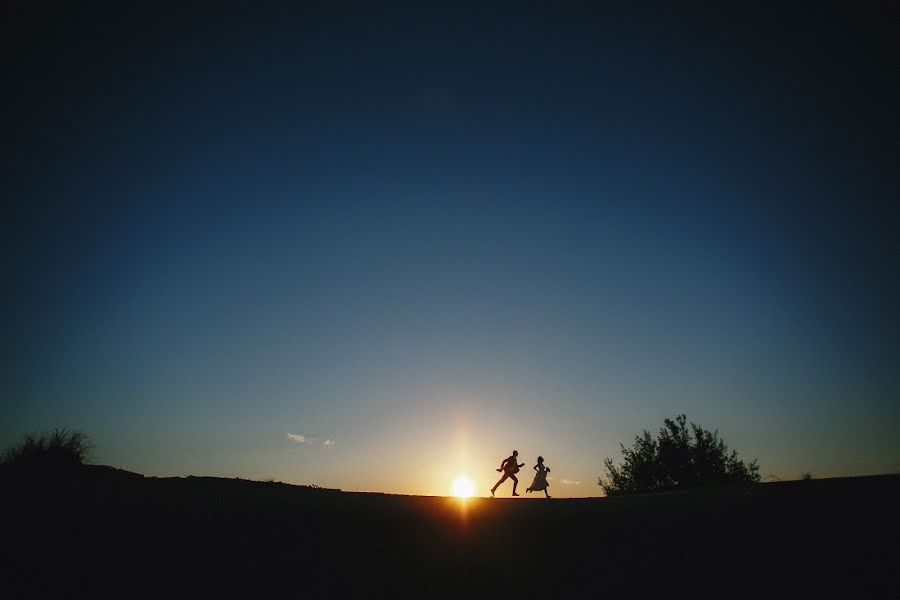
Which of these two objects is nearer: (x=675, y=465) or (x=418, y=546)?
(x=418, y=546)

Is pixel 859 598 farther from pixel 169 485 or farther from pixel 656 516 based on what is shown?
pixel 169 485

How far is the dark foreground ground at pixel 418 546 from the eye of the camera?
6.79m

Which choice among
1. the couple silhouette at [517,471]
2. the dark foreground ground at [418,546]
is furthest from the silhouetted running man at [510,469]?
the dark foreground ground at [418,546]

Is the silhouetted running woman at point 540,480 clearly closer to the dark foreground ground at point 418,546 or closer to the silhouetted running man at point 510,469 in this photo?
the silhouetted running man at point 510,469

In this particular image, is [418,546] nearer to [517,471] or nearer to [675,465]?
[517,471]

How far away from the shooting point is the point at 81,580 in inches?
248

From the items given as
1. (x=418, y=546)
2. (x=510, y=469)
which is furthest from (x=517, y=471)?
(x=418, y=546)

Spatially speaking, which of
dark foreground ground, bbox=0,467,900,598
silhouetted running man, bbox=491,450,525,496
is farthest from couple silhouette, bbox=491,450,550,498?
dark foreground ground, bbox=0,467,900,598

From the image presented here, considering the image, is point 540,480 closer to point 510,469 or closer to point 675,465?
point 510,469

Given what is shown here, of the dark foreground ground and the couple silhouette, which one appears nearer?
the dark foreground ground

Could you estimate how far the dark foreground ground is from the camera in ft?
22.3

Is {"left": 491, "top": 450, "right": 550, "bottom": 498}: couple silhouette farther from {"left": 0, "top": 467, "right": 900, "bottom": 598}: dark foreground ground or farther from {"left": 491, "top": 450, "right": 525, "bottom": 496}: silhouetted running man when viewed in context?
{"left": 0, "top": 467, "right": 900, "bottom": 598}: dark foreground ground

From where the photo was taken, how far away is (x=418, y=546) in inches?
342

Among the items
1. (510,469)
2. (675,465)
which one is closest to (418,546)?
(510,469)
